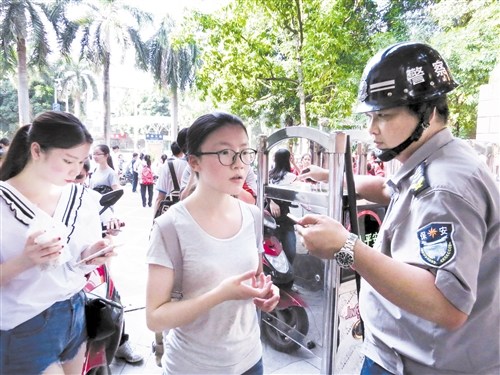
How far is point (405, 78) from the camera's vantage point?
4.34 feet

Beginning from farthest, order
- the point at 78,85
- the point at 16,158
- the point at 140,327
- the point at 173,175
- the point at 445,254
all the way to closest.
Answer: the point at 78,85 → the point at 173,175 → the point at 140,327 → the point at 16,158 → the point at 445,254

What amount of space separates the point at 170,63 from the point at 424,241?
1901 centimetres

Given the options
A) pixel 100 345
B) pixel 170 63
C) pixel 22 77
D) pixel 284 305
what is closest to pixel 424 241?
pixel 100 345

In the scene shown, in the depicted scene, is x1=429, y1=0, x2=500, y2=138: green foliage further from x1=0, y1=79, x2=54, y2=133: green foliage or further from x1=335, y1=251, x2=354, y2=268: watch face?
x1=0, y1=79, x2=54, y2=133: green foliage

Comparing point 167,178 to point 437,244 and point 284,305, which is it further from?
point 437,244

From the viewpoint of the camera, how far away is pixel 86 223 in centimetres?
155

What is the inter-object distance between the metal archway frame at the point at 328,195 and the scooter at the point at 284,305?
0.81ft

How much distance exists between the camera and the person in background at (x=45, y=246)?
127 cm

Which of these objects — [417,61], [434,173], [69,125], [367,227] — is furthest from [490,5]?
[69,125]

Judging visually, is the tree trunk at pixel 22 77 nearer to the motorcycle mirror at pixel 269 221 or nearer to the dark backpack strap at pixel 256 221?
the motorcycle mirror at pixel 269 221

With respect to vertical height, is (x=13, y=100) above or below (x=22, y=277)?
above

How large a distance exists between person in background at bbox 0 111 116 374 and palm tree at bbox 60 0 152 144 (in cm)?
1213

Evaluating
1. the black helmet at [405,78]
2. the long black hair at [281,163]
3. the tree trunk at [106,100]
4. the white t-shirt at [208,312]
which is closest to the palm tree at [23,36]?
the tree trunk at [106,100]

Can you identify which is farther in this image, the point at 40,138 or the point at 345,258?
the point at 40,138
